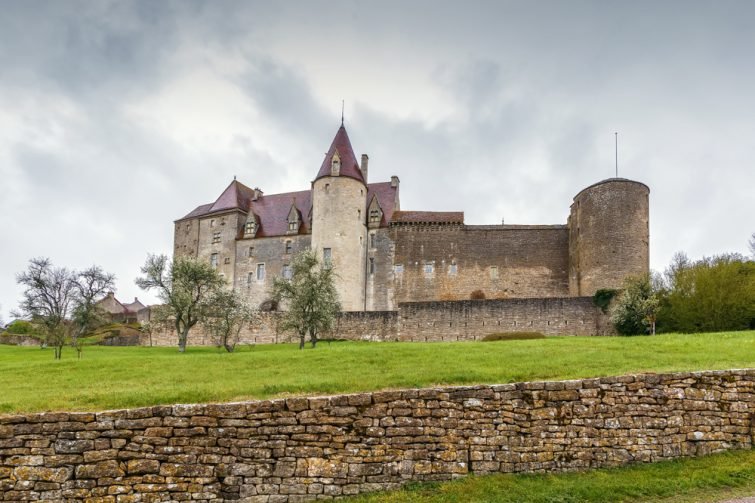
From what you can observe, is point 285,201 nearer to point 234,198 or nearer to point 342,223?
point 234,198

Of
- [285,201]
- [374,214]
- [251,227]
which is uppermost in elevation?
[285,201]

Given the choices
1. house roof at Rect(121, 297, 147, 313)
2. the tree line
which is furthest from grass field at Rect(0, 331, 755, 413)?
house roof at Rect(121, 297, 147, 313)

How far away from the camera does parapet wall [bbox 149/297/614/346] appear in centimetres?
4384

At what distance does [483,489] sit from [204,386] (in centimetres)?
703

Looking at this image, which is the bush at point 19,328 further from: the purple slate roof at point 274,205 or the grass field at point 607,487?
the grass field at point 607,487

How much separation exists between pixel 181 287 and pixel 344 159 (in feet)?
79.8

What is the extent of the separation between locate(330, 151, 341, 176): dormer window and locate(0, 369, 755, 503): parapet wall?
156 feet

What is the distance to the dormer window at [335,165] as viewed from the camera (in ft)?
190

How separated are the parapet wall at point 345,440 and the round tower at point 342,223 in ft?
143

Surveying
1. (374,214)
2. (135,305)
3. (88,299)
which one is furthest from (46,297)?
(135,305)

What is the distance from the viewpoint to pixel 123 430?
1095 centimetres

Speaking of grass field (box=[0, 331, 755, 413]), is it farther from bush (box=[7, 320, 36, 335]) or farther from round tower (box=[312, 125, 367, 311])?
bush (box=[7, 320, 36, 335])

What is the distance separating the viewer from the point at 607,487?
35.2ft

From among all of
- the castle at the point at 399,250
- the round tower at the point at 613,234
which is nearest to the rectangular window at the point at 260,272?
the castle at the point at 399,250
